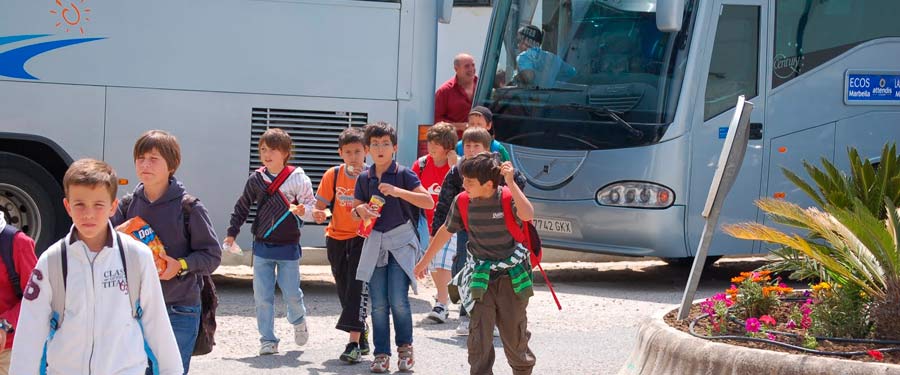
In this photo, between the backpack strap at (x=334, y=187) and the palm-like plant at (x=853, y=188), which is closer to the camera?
the palm-like plant at (x=853, y=188)

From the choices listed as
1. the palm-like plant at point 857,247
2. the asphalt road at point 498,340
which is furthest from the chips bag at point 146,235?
the palm-like plant at point 857,247

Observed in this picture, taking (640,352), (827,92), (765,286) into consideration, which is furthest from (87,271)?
(827,92)

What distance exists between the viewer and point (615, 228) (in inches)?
427

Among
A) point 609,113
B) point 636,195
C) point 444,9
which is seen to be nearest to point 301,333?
point 444,9

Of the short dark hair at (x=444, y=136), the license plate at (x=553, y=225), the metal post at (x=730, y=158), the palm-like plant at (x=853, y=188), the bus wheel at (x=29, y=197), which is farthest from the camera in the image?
the license plate at (x=553, y=225)

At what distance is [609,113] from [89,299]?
7283 mm

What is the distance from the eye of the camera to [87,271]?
13.5 ft

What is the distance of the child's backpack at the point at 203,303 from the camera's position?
5.22 m

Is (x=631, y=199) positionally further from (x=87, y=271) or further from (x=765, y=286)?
(x=87, y=271)

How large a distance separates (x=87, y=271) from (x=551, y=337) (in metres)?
4.87

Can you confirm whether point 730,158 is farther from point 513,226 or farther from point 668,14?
point 668,14

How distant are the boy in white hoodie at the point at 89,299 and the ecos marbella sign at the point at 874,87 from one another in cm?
862

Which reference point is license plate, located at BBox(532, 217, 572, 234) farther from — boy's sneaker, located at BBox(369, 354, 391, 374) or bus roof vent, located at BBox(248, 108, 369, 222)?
boy's sneaker, located at BBox(369, 354, 391, 374)

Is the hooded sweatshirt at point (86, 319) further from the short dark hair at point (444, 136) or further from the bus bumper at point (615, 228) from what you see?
the bus bumper at point (615, 228)
